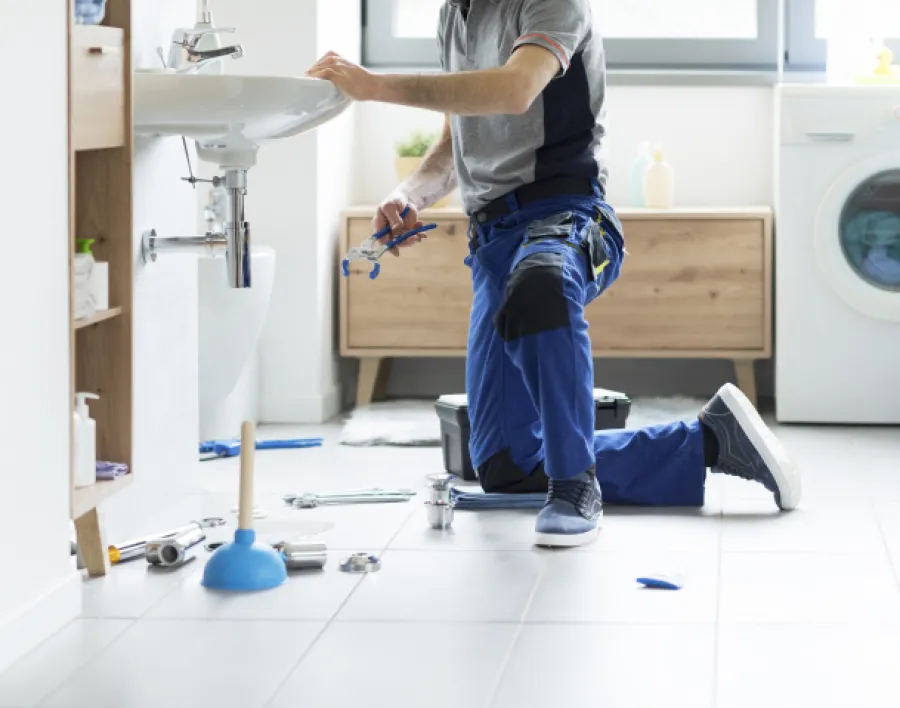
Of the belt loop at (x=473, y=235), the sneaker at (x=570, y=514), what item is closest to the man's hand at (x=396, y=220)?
the belt loop at (x=473, y=235)

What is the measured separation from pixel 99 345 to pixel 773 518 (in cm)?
132

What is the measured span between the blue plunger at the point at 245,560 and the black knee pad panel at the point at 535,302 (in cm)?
56

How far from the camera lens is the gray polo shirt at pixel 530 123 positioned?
9.42ft

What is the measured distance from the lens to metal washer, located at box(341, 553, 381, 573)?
245 centimetres

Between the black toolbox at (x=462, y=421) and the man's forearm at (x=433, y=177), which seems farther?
the black toolbox at (x=462, y=421)

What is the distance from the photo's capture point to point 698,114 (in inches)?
188

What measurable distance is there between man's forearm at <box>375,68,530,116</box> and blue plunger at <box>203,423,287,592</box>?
67cm

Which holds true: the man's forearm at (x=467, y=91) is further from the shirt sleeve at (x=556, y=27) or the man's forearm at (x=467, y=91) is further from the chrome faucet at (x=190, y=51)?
the chrome faucet at (x=190, y=51)

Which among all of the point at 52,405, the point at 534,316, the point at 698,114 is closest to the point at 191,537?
the point at 52,405

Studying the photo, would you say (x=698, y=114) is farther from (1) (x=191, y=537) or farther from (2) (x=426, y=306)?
(1) (x=191, y=537)

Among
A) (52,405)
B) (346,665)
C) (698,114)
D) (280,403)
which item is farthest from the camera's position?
(698,114)

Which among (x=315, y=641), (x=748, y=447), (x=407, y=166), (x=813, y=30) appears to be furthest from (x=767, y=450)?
(x=813, y=30)

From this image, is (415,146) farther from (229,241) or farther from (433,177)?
(229,241)

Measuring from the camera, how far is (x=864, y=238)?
13.4ft
